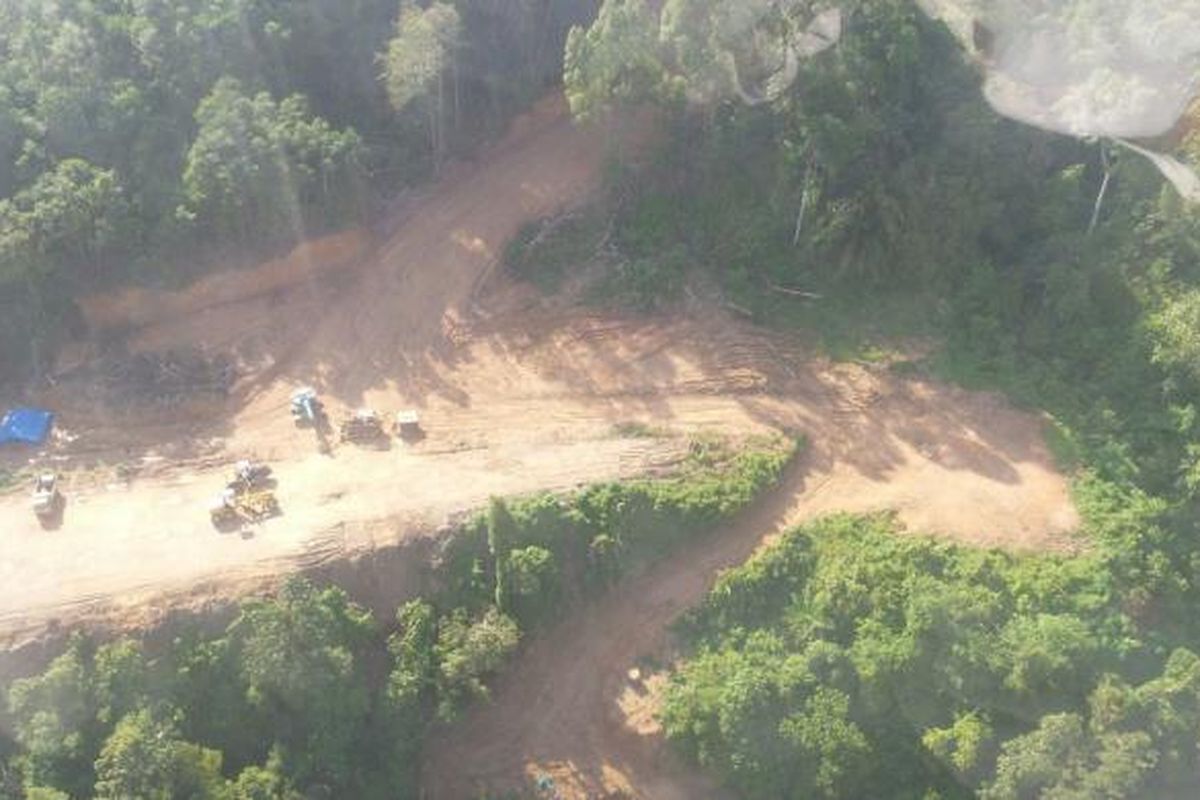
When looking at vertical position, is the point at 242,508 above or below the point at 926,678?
above

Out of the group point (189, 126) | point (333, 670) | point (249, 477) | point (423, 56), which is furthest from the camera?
point (189, 126)

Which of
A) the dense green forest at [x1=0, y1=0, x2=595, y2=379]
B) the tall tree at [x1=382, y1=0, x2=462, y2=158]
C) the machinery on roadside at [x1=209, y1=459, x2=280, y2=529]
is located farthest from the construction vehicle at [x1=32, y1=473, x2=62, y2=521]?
the tall tree at [x1=382, y1=0, x2=462, y2=158]

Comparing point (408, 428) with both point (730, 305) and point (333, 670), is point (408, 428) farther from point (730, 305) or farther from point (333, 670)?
point (730, 305)

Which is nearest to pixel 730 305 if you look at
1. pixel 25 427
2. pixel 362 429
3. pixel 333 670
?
pixel 362 429

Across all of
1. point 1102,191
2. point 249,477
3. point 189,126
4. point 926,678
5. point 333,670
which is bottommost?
point 926,678

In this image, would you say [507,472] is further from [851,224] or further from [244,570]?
[851,224]

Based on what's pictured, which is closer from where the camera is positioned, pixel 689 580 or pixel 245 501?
pixel 245 501

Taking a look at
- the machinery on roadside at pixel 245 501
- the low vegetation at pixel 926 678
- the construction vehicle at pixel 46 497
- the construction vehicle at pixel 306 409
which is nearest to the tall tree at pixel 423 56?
the construction vehicle at pixel 306 409
